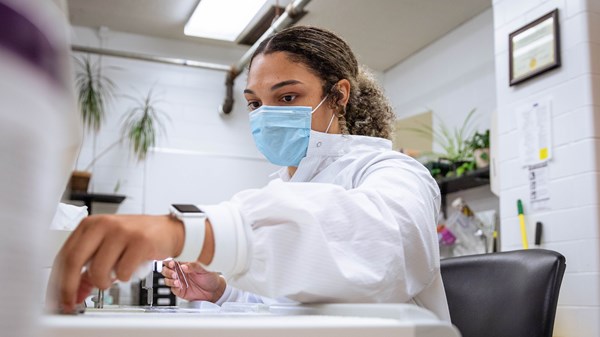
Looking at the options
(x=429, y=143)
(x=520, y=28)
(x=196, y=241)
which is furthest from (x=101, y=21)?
(x=196, y=241)

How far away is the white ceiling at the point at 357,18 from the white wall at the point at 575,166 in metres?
1.57

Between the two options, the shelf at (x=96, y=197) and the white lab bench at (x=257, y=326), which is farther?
the shelf at (x=96, y=197)

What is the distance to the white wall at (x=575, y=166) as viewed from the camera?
7.93 ft

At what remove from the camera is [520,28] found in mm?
2902

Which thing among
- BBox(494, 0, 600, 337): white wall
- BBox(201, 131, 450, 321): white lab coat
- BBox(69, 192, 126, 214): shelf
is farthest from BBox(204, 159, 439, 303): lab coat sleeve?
BBox(69, 192, 126, 214): shelf

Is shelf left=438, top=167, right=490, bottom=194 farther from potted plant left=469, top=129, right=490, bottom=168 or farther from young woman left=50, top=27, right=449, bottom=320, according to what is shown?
young woman left=50, top=27, right=449, bottom=320

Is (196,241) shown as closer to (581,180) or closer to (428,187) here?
(428,187)

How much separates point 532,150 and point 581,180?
0.32m

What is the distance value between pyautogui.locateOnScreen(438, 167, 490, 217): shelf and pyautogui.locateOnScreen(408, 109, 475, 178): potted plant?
0.05 m

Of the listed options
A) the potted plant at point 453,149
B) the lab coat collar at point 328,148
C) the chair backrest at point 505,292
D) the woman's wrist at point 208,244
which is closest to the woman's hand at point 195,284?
the lab coat collar at point 328,148

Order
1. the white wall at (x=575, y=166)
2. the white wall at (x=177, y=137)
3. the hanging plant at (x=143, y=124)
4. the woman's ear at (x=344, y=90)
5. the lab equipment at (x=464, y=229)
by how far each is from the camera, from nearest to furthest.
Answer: the woman's ear at (x=344, y=90) < the white wall at (x=575, y=166) < the lab equipment at (x=464, y=229) < the hanging plant at (x=143, y=124) < the white wall at (x=177, y=137)

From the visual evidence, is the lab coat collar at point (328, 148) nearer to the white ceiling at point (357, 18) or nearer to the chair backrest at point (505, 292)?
the chair backrest at point (505, 292)

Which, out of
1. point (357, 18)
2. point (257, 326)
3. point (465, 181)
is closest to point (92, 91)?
point (357, 18)

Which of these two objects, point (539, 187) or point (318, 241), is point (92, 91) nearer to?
point (539, 187)
